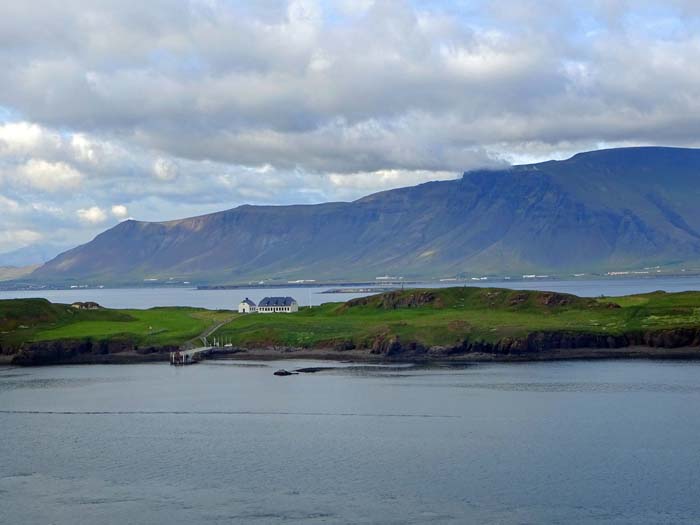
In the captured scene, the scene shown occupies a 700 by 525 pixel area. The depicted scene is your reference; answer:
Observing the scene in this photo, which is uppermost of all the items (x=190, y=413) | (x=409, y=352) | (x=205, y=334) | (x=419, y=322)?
(x=419, y=322)

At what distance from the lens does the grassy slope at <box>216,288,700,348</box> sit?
164 meters

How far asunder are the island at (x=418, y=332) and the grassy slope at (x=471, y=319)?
19 cm

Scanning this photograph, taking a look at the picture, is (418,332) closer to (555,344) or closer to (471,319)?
(471,319)

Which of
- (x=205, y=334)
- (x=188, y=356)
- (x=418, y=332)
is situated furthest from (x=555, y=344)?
(x=205, y=334)

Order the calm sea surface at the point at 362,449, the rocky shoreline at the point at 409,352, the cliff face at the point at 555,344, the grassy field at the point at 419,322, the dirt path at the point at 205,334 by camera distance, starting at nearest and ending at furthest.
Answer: the calm sea surface at the point at 362,449
the rocky shoreline at the point at 409,352
the cliff face at the point at 555,344
the grassy field at the point at 419,322
the dirt path at the point at 205,334

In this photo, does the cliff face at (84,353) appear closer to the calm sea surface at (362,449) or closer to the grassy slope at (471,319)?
the grassy slope at (471,319)

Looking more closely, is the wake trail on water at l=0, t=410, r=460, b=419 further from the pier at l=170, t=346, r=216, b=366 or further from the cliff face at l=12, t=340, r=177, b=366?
the cliff face at l=12, t=340, r=177, b=366

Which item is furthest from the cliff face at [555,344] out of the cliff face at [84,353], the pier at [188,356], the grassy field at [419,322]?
the cliff face at [84,353]

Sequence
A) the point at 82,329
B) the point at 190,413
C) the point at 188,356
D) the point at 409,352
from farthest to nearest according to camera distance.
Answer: the point at 82,329 < the point at 188,356 < the point at 409,352 < the point at 190,413

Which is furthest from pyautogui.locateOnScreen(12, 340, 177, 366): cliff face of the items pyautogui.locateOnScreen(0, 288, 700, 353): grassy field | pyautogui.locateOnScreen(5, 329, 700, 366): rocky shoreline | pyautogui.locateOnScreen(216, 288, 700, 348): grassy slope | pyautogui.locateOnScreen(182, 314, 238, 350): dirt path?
pyautogui.locateOnScreen(216, 288, 700, 348): grassy slope

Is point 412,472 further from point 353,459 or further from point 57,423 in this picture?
point 57,423

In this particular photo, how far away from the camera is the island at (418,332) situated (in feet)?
518

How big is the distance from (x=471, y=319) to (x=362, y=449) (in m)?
88.8

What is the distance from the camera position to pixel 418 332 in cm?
16700
